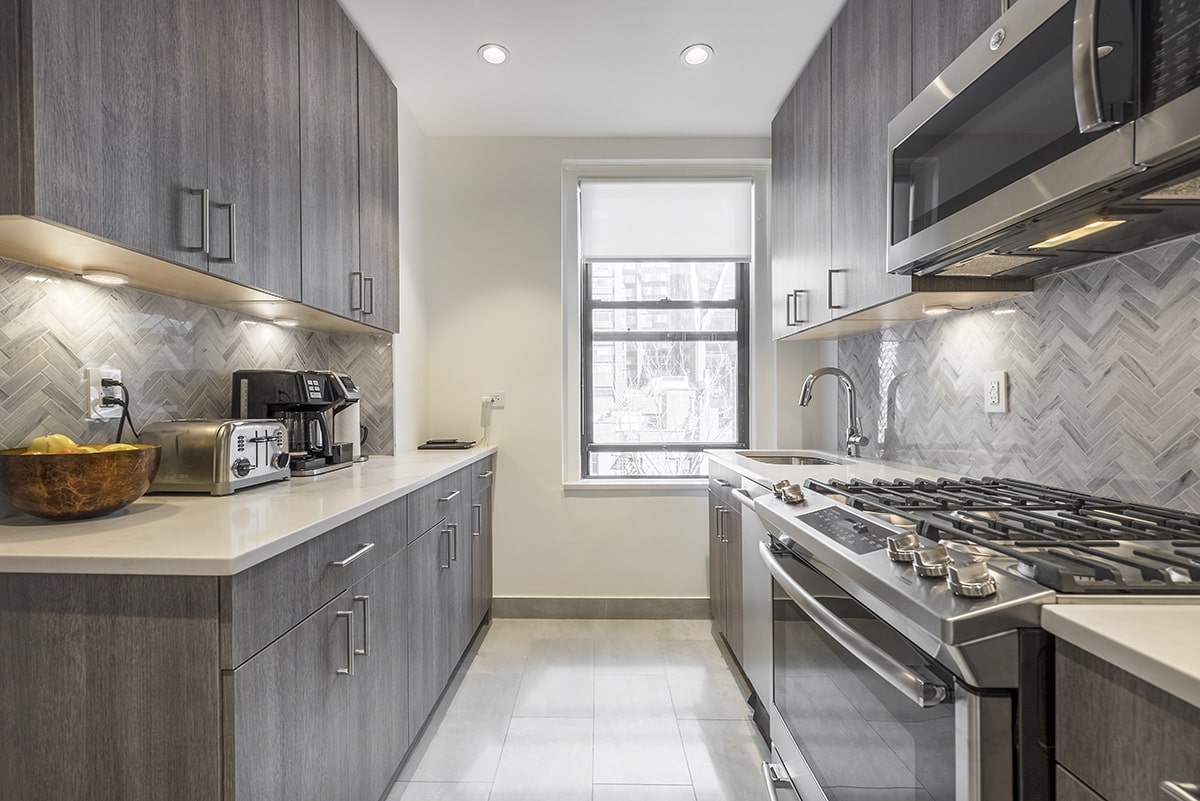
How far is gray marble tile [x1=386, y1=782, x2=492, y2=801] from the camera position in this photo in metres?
1.80

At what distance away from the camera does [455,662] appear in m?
2.44

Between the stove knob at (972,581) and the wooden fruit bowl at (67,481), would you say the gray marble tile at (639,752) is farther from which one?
the wooden fruit bowl at (67,481)

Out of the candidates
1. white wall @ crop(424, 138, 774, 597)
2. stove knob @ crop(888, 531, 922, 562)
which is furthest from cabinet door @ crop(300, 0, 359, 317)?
stove knob @ crop(888, 531, 922, 562)

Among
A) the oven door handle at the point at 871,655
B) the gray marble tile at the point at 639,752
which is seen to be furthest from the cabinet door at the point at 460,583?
the oven door handle at the point at 871,655

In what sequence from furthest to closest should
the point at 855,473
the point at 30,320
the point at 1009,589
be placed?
the point at 855,473, the point at 30,320, the point at 1009,589

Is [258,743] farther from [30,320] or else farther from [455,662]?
[455,662]

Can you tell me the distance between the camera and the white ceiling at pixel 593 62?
7.24 ft

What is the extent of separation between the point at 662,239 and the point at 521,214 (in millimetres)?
791

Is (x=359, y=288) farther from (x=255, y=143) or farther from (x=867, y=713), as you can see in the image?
(x=867, y=713)

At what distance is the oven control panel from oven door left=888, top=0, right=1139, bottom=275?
0.62 meters

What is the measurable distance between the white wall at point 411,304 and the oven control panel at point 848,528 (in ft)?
6.60

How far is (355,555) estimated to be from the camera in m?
1.42

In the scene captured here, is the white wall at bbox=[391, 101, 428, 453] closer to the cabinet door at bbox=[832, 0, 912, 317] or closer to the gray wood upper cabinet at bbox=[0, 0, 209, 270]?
the gray wood upper cabinet at bbox=[0, 0, 209, 270]

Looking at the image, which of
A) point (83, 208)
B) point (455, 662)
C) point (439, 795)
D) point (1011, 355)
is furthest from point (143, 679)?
point (1011, 355)
